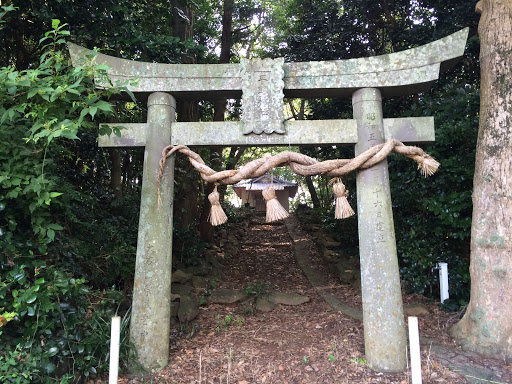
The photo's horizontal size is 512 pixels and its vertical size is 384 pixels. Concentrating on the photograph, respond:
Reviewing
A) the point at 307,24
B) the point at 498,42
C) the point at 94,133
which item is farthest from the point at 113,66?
the point at 307,24

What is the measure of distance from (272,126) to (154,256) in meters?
1.92

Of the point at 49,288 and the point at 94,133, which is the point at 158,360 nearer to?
the point at 49,288

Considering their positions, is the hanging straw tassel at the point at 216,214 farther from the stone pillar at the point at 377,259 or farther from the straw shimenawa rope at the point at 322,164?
the stone pillar at the point at 377,259

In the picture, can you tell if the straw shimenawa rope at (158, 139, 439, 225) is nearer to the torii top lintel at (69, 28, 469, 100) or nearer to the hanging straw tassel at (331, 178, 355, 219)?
the hanging straw tassel at (331, 178, 355, 219)

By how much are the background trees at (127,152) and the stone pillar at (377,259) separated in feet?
7.07

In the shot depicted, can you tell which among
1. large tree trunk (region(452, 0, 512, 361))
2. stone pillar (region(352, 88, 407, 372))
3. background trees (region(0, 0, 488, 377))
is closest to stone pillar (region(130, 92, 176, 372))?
background trees (region(0, 0, 488, 377))

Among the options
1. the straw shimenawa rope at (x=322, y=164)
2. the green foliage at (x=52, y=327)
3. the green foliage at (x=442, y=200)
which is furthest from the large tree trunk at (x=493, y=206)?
the green foliage at (x=52, y=327)

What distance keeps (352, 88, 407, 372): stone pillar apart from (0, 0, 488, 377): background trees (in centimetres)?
215

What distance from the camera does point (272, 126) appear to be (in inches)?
156

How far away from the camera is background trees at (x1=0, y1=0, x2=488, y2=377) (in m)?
3.22

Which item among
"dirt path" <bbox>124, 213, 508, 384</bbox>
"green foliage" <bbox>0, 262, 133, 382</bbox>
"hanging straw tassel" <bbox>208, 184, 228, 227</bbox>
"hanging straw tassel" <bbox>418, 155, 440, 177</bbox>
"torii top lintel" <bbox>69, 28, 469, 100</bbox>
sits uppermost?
"torii top lintel" <bbox>69, 28, 469, 100</bbox>

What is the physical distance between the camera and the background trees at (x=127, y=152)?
3221 millimetres

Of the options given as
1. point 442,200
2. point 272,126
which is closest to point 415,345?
point 272,126

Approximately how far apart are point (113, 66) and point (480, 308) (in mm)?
4963
